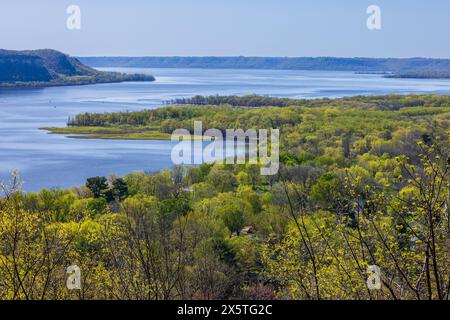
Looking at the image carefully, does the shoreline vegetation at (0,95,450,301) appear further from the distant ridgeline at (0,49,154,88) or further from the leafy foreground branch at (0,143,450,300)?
the distant ridgeline at (0,49,154,88)

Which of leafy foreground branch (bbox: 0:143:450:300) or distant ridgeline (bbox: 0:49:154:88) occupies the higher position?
distant ridgeline (bbox: 0:49:154:88)

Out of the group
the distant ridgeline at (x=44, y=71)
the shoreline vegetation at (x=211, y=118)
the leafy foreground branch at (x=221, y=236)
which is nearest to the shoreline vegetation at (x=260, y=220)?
the leafy foreground branch at (x=221, y=236)

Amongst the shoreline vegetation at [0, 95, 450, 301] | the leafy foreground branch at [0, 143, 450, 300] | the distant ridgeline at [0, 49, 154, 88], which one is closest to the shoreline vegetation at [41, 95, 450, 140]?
the shoreline vegetation at [0, 95, 450, 301]

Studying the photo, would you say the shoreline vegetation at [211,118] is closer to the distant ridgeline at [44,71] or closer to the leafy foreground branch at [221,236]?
the leafy foreground branch at [221,236]

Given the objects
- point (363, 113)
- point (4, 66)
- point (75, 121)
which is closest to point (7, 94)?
point (4, 66)
